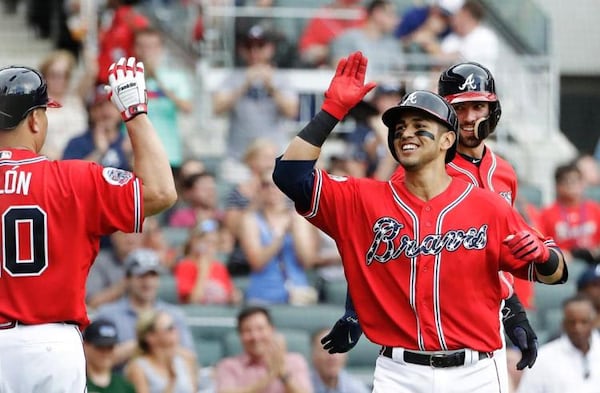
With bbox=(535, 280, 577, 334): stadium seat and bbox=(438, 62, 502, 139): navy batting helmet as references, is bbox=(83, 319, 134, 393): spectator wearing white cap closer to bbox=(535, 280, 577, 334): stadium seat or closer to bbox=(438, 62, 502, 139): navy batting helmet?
bbox=(438, 62, 502, 139): navy batting helmet

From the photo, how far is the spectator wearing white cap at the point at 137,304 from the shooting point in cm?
866

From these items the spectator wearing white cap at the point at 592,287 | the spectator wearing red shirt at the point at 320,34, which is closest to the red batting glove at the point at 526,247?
the spectator wearing white cap at the point at 592,287

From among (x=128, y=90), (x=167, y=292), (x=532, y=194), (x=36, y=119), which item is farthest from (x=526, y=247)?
(x=532, y=194)

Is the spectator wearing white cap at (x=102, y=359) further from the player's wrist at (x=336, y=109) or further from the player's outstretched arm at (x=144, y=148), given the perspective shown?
the player's wrist at (x=336, y=109)

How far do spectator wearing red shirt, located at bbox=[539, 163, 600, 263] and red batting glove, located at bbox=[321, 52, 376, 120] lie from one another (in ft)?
17.1

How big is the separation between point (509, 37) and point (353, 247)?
831cm

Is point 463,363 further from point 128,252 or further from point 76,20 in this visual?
point 76,20

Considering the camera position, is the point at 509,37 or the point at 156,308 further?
the point at 509,37

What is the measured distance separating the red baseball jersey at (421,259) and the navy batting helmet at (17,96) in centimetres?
114

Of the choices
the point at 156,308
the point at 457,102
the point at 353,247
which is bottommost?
the point at 156,308

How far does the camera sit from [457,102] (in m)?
6.22

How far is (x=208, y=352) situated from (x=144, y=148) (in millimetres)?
3972

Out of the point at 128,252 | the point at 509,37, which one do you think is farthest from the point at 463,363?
the point at 509,37

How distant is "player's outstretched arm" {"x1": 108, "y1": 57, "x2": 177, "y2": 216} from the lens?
5.41 m
